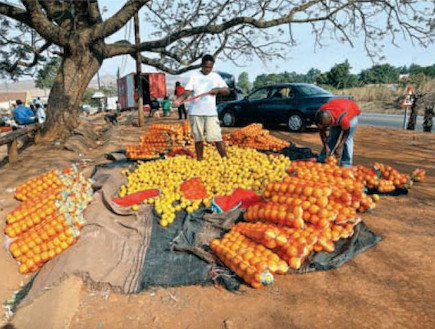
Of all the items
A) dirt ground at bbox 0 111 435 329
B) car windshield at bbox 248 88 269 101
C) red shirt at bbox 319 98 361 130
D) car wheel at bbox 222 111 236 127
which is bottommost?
dirt ground at bbox 0 111 435 329

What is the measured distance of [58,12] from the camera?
10.0 m

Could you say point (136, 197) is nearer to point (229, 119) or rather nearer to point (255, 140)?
point (255, 140)

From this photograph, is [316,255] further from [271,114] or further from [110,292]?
[271,114]

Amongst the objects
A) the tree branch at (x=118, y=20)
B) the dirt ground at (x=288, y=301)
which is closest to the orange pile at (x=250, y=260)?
the dirt ground at (x=288, y=301)

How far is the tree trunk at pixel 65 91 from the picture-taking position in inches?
379

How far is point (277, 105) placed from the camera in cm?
1102

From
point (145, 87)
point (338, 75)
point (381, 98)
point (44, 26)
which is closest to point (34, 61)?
point (44, 26)

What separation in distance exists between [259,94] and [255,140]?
15.4 ft

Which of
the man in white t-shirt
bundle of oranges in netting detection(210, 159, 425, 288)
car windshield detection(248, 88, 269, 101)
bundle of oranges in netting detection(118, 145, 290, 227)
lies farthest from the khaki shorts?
car windshield detection(248, 88, 269, 101)

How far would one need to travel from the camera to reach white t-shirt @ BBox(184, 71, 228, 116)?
5.46 m

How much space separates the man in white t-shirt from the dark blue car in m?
5.58

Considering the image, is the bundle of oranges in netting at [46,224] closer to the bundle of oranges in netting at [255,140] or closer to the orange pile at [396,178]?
the bundle of oranges in netting at [255,140]

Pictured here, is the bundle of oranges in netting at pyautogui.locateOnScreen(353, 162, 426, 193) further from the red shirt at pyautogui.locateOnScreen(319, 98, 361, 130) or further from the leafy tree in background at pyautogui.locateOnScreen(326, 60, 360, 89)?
the leafy tree in background at pyautogui.locateOnScreen(326, 60, 360, 89)

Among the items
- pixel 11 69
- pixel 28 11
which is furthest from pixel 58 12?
pixel 11 69
